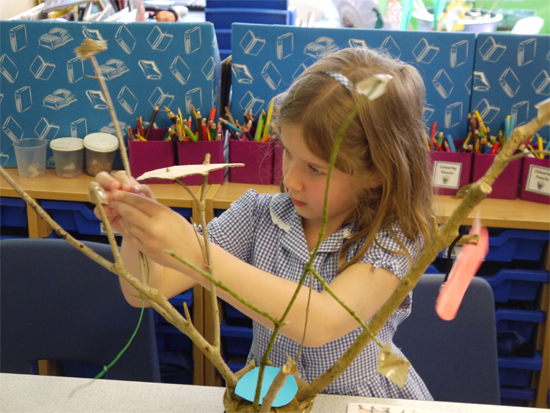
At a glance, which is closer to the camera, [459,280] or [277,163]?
[459,280]

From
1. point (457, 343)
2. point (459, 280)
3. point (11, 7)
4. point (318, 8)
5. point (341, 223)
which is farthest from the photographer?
point (318, 8)

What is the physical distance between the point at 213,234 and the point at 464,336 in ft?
1.60

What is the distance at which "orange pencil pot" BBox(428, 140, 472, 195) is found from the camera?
1384mm

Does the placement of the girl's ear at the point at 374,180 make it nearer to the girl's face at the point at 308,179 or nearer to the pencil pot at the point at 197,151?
the girl's face at the point at 308,179

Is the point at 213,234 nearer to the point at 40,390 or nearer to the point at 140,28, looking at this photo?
the point at 40,390

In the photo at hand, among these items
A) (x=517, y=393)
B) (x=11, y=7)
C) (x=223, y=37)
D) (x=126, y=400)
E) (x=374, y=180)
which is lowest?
(x=517, y=393)

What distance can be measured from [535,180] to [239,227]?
0.86 metres

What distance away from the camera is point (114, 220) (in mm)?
552

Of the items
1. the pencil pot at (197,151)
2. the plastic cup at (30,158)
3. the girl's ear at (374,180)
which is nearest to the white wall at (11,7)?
the plastic cup at (30,158)

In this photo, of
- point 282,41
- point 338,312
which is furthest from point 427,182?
point 282,41

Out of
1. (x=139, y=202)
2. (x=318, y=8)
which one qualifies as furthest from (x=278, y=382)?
(x=318, y=8)

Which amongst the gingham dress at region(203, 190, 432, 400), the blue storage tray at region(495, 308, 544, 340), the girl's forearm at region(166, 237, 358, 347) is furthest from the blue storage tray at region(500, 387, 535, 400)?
the girl's forearm at region(166, 237, 358, 347)

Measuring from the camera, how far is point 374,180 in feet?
2.52

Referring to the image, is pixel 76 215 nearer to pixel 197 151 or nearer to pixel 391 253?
pixel 197 151
